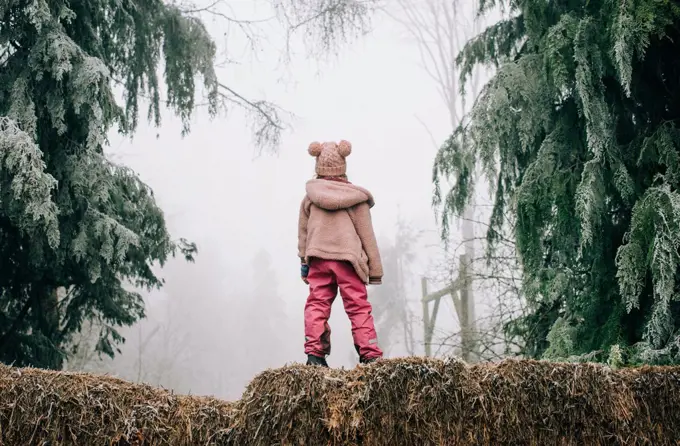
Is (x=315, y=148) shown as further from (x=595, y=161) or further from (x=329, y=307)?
(x=595, y=161)

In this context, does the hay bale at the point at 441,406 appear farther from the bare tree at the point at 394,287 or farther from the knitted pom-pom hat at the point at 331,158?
the bare tree at the point at 394,287

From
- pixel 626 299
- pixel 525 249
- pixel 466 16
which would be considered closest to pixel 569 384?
pixel 626 299

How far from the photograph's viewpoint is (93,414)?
335cm

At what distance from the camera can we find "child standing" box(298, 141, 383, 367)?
4.48 metres

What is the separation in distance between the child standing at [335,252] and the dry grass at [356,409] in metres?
1.09

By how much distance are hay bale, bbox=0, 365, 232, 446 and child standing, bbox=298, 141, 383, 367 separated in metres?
1.09

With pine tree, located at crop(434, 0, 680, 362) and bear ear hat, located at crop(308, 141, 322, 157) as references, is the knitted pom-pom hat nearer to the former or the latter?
bear ear hat, located at crop(308, 141, 322, 157)

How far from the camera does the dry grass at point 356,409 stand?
3252 mm

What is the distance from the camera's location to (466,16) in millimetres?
21047

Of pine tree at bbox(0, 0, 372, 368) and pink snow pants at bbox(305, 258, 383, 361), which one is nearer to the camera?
pink snow pants at bbox(305, 258, 383, 361)

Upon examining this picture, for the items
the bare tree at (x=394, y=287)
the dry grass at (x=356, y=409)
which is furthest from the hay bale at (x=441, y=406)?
the bare tree at (x=394, y=287)

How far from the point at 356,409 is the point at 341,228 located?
1686 mm

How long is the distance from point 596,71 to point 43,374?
4098 mm

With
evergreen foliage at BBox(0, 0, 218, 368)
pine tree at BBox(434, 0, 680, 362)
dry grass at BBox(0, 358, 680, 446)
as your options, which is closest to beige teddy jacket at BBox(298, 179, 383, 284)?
pine tree at BBox(434, 0, 680, 362)
